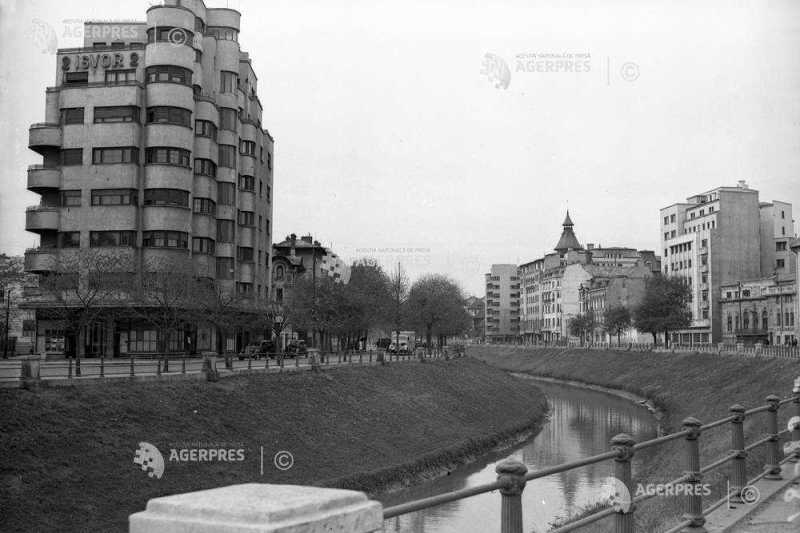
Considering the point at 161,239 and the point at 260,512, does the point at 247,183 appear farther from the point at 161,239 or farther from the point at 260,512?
the point at 260,512

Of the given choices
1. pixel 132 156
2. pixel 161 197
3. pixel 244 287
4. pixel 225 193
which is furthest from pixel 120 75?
pixel 244 287

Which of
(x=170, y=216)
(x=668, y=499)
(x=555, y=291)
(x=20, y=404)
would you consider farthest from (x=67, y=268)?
(x=555, y=291)

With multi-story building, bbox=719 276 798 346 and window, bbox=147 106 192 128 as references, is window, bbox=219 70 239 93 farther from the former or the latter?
multi-story building, bbox=719 276 798 346

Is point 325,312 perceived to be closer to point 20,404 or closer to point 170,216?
point 170,216

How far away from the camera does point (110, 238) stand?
63781 millimetres

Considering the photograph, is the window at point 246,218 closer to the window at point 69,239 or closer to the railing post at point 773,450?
the window at point 69,239

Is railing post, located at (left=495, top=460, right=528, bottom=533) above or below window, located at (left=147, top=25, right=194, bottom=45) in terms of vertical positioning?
below

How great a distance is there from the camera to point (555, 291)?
560ft

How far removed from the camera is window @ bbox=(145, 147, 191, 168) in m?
65.0

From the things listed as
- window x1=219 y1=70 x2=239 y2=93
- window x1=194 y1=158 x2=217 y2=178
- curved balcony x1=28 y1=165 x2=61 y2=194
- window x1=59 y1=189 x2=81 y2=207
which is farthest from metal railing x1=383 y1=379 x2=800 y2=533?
window x1=219 y1=70 x2=239 y2=93

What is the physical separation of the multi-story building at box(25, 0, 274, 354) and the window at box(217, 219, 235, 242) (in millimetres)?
1665

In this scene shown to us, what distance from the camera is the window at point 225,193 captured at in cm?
7231

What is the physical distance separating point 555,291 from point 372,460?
137558mm

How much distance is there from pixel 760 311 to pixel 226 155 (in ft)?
224
